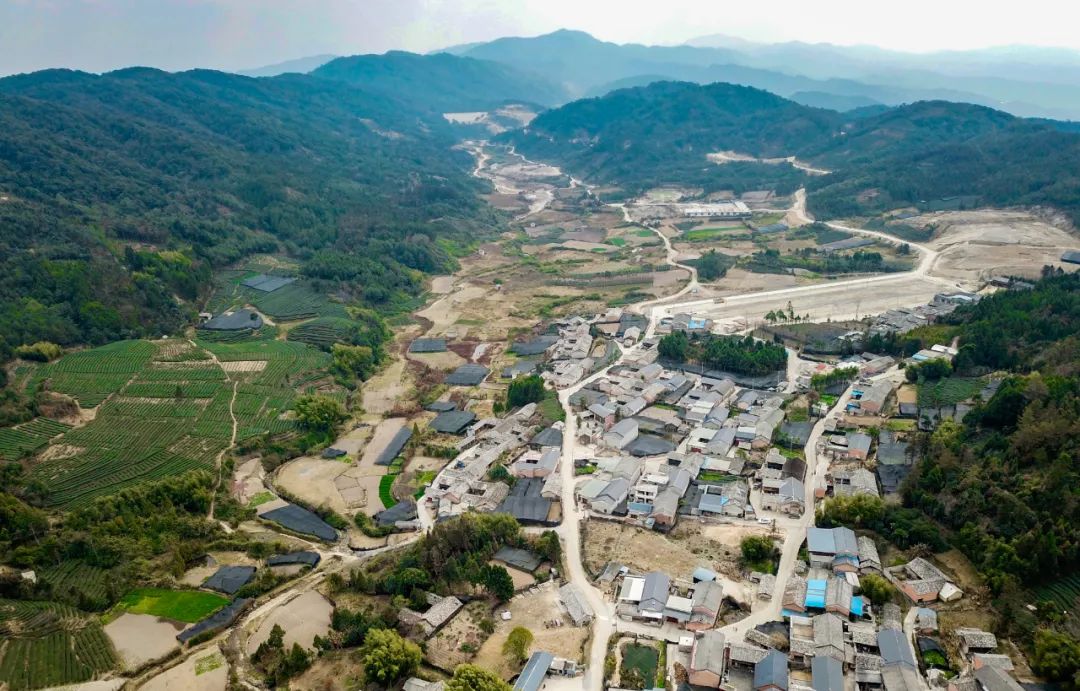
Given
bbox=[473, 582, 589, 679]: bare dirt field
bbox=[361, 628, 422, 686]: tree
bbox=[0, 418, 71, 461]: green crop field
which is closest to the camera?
bbox=[361, 628, 422, 686]: tree

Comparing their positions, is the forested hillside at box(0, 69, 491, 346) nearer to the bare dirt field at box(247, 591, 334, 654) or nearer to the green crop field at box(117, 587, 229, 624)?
Result: the green crop field at box(117, 587, 229, 624)

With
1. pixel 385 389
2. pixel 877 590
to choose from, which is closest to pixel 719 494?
pixel 877 590

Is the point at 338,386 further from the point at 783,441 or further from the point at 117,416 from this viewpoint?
Answer: the point at 783,441

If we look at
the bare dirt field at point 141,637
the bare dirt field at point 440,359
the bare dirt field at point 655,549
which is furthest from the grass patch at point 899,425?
the bare dirt field at point 141,637

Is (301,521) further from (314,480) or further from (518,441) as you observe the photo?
(518,441)

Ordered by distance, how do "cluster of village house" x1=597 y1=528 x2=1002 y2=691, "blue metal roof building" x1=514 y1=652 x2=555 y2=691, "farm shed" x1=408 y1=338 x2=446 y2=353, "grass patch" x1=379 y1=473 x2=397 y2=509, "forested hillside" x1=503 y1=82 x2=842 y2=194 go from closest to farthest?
"cluster of village house" x1=597 y1=528 x2=1002 y2=691, "blue metal roof building" x1=514 y1=652 x2=555 y2=691, "grass patch" x1=379 y1=473 x2=397 y2=509, "farm shed" x1=408 y1=338 x2=446 y2=353, "forested hillside" x1=503 y1=82 x2=842 y2=194

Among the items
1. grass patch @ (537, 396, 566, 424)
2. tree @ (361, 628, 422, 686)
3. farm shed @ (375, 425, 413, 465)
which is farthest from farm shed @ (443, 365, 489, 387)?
tree @ (361, 628, 422, 686)

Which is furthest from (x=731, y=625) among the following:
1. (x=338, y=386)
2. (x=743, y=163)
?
(x=743, y=163)
